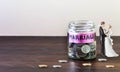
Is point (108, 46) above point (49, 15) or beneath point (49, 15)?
beneath

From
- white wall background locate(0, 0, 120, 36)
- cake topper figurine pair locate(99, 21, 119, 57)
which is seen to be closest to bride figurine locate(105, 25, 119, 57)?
cake topper figurine pair locate(99, 21, 119, 57)

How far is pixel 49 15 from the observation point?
147 cm

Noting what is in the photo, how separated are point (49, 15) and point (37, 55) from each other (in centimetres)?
45

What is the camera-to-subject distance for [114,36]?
146cm

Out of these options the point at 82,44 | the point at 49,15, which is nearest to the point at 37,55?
the point at 82,44

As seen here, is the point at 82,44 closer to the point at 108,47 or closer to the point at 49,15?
the point at 108,47

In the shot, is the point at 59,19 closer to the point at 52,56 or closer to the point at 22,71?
the point at 52,56

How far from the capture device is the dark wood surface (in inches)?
34.4

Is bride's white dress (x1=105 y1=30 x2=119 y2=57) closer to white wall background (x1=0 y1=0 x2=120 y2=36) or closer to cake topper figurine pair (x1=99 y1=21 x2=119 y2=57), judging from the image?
cake topper figurine pair (x1=99 y1=21 x2=119 y2=57)

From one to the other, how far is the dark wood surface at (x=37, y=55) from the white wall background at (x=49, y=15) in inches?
2.8

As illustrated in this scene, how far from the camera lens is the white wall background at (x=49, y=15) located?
1.45 m

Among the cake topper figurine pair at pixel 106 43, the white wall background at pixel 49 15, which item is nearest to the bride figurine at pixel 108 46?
the cake topper figurine pair at pixel 106 43

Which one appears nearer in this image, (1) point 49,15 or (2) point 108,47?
(2) point 108,47

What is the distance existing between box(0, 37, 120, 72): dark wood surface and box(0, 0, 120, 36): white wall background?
2.8 inches
